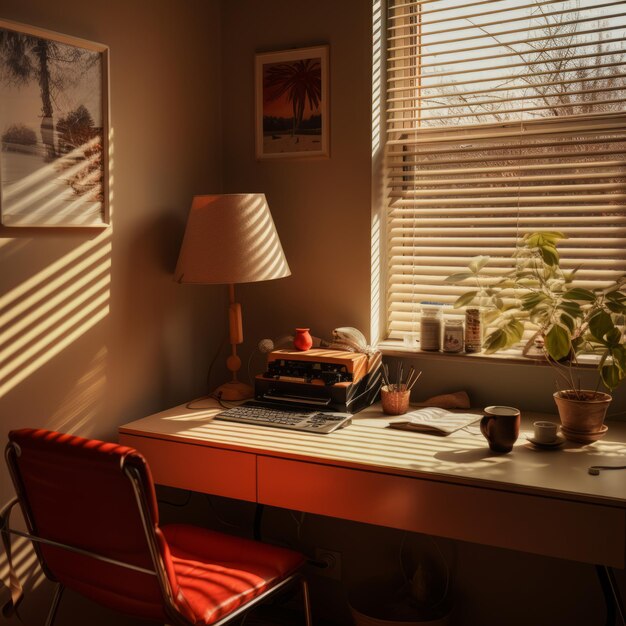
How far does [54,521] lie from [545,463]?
120 cm

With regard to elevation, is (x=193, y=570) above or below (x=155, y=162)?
below

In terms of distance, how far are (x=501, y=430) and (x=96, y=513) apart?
1.03 meters

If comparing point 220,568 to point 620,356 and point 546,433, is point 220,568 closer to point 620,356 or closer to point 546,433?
point 546,433

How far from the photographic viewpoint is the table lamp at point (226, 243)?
7.67 ft

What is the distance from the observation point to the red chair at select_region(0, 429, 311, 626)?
1552 mm

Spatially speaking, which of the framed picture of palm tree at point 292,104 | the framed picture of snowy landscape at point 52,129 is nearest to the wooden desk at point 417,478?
the framed picture of snowy landscape at point 52,129

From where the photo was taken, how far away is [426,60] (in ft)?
8.37

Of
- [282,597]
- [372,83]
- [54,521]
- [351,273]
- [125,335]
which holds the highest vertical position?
[372,83]

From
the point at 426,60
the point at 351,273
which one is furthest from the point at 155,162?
the point at 426,60

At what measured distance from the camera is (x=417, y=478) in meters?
1.86

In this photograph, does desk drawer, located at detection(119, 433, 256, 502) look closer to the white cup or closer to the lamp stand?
the lamp stand

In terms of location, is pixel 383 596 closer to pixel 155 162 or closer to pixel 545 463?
pixel 545 463

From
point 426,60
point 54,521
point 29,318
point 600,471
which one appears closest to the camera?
point 54,521

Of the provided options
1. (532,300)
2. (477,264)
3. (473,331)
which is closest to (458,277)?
(477,264)
